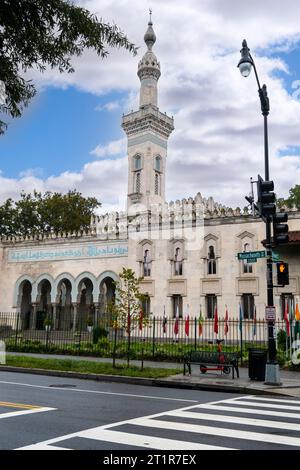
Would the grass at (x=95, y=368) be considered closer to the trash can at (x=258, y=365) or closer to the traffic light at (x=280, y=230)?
the trash can at (x=258, y=365)

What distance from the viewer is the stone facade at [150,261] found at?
31844 millimetres

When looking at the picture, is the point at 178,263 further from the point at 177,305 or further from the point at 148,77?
the point at 148,77

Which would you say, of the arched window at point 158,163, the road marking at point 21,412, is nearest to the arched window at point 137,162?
the arched window at point 158,163

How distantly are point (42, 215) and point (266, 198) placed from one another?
4408 cm

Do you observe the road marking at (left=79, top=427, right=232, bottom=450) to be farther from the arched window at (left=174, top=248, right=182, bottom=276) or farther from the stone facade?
the arched window at (left=174, top=248, right=182, bottom=276)

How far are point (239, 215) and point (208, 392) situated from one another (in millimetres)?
20610

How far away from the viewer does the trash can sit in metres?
15.0

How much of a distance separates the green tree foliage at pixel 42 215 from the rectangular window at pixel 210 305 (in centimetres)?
2515

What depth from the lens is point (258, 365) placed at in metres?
15.0

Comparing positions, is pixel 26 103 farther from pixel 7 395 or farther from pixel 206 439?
pixel 7 395

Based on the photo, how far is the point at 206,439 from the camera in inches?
276

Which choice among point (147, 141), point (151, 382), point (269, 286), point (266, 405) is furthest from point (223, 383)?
point (147, 141)

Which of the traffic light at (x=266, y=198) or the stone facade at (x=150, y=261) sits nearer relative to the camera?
the traffic light at (x=266, y=198)

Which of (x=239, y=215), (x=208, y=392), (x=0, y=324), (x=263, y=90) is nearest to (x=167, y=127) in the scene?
(x=239, y=215)
